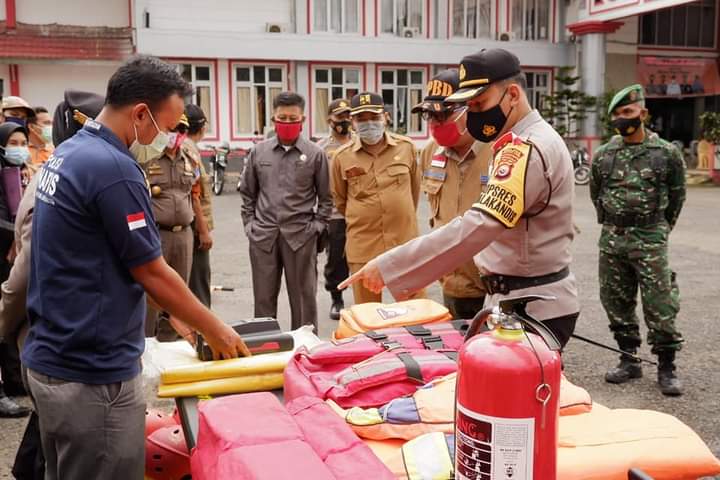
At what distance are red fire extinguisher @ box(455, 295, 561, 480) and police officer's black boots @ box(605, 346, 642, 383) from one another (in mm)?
3491

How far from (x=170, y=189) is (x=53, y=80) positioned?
1971 centimetres

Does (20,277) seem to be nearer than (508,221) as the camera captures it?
No

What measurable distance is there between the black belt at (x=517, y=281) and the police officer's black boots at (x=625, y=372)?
2.44 m

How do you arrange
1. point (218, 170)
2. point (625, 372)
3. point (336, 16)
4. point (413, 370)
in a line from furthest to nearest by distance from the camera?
point (336, 16) < point (218, 170) < point (625, 372) < point (413, 370)

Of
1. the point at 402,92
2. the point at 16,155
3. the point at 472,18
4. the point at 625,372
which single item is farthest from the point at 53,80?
the point at 625,372

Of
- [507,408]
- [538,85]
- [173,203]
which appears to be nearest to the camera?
[507,408]

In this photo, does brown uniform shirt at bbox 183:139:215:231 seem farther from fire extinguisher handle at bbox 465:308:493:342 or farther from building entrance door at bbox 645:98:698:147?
building entrance door at bbox 645:98:698:147

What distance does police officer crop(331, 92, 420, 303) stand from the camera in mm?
5414

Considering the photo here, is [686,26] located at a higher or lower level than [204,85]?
higher

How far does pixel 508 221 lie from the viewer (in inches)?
94.3

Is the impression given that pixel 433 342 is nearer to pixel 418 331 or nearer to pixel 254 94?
pixel 418 331

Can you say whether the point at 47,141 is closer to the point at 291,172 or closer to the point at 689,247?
the point at 291,172

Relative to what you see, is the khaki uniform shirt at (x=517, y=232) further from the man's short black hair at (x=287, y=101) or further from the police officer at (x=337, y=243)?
the police officer at (x=337, y=243)

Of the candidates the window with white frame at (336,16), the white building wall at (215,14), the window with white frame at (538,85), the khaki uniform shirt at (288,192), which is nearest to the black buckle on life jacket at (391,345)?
the khaki uniform shirt at (288,192)
